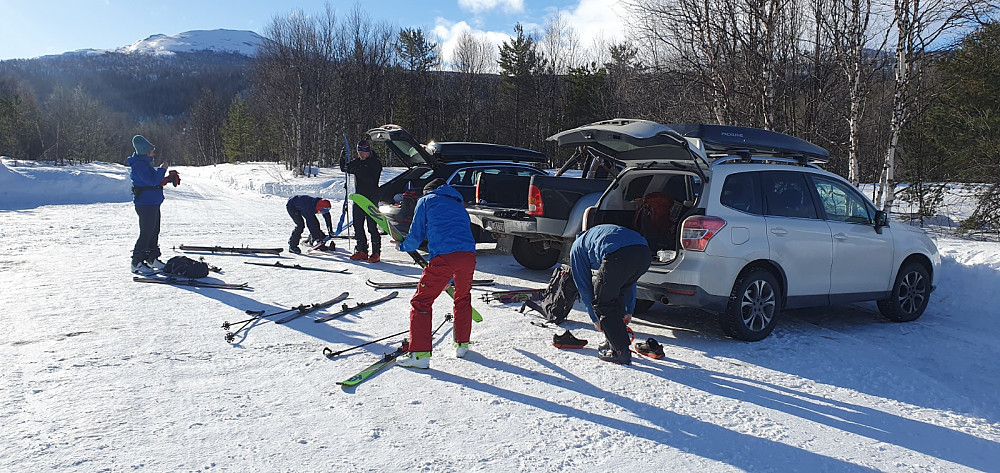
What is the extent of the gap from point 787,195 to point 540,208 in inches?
109

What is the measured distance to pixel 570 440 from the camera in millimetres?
3543

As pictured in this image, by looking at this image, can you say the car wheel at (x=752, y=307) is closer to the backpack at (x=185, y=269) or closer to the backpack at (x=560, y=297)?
the backpack at (x=560, y=297)

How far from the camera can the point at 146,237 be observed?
8.30m

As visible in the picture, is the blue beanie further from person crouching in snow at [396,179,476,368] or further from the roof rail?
the roof rail

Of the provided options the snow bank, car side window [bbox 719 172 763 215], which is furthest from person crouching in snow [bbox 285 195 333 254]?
the snow bank

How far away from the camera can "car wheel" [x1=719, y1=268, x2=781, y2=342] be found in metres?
5.48

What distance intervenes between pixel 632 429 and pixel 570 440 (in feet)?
1.43

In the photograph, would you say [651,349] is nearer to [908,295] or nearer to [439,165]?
Answer: [908,295]

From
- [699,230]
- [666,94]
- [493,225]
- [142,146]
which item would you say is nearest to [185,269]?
[142,146]

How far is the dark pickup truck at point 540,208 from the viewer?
741 cm

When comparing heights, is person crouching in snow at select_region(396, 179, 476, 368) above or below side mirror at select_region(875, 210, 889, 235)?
below

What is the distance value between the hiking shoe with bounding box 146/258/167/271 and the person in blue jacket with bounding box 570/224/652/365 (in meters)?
6.20

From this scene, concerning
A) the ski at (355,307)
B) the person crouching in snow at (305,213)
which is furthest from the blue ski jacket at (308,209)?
the ski at (355,307)

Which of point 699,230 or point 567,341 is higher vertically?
point 699,230
